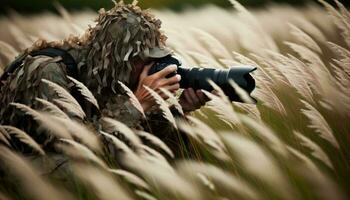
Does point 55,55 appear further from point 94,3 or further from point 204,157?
point 94,3

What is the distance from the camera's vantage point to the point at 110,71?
5.01 ft

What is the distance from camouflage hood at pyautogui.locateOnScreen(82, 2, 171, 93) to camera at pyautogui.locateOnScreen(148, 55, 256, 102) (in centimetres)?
4

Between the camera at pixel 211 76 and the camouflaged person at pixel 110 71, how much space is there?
0.03 m

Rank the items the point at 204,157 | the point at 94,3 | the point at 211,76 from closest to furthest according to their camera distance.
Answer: the point at 211,76, the point at 204,157, the point at 94,3

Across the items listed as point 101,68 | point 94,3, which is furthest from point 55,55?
point 94,3

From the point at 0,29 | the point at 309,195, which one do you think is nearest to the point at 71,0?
the point at 0,29

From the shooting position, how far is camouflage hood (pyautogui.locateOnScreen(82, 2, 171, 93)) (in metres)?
1.50

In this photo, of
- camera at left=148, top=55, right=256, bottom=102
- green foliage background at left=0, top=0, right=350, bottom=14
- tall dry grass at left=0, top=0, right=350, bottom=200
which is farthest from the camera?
green foliage background at left=0, top=0, right=350, bottom=14

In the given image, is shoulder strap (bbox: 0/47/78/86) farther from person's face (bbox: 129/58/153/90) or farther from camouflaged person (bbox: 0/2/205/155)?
person's face (bbox: 129/58/153/90)

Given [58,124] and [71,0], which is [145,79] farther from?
[71,0]

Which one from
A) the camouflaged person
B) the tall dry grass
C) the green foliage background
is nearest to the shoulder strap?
the camouflaged person

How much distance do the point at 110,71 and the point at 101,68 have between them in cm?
3

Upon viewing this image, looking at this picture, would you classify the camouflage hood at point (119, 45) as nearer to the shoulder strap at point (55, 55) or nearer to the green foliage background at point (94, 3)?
the shoulder strap at point (55, 55)

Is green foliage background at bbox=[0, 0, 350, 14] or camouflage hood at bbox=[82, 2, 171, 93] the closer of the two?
camouflage hood at bbox=[82, 2, 171, 93]
